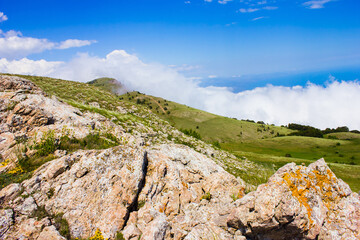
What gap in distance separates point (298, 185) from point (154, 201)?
7.00 m

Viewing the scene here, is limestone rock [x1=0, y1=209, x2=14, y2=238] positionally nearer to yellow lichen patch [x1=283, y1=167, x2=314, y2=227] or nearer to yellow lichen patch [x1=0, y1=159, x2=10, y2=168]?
yellow lichen patch [x1=0, y1=159, x2=10, y2=168]

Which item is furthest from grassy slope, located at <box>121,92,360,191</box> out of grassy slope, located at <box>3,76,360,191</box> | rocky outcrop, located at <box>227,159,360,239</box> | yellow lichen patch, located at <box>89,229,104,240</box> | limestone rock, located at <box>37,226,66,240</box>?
limestone rock, located at <box>37,226,66,240</box>

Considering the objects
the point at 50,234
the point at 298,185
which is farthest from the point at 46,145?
the point at 298,185

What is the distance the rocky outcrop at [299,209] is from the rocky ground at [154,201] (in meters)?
0.04

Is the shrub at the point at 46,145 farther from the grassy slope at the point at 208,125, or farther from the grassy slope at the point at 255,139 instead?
the grassy slope at the point at 208,125

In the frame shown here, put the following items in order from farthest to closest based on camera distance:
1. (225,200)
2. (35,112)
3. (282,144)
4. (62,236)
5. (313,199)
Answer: (282,144) → (35,112) → (225,200) → (313,199) → (62,236)

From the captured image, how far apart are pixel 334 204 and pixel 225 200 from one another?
16.3 feet

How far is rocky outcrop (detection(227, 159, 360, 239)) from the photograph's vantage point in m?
6.68

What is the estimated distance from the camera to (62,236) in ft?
22.3

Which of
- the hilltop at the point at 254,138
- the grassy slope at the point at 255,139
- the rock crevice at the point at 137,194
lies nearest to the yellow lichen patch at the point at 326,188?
the rock crevice at the point at 137,194

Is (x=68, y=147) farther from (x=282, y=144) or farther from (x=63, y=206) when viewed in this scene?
(x=282, y=144)

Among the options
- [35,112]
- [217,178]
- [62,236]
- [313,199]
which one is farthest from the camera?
[35,112]

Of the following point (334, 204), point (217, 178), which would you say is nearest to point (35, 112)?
point (217, 178)

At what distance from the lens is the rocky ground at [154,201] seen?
6.84 metres
